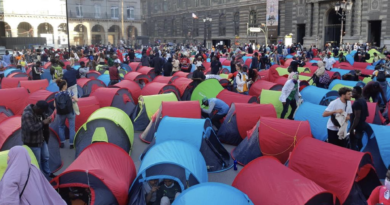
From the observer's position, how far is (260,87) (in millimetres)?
11797

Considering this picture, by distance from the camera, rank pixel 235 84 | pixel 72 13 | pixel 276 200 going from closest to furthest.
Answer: pixel 276 200 → pixel 235 84 → pixel 72 13

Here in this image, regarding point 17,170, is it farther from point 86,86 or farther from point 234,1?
point 234,1

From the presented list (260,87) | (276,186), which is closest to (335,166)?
(276,186)

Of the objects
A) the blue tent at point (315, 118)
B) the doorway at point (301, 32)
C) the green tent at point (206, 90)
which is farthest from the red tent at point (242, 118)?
the doorway at point (301, 32)

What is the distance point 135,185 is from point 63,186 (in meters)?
1.06

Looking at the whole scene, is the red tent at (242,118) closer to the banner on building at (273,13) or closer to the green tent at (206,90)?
the green tent at (206,90)

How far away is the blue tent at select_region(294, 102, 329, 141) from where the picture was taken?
8.04 metres

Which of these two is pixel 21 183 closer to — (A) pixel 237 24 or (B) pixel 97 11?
(A) pixel 237 24

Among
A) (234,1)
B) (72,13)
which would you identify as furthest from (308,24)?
(72,13)

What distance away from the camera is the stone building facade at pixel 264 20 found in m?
30.7

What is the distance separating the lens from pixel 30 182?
4230 millimetres

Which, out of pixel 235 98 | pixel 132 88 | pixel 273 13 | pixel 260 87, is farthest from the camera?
pixel 273 13

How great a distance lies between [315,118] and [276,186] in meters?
3.94

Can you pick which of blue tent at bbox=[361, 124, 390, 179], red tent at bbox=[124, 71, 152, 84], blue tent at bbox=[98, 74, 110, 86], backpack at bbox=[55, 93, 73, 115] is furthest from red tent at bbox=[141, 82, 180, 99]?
blue tent at bbox=[361, 124, 390, 179]
